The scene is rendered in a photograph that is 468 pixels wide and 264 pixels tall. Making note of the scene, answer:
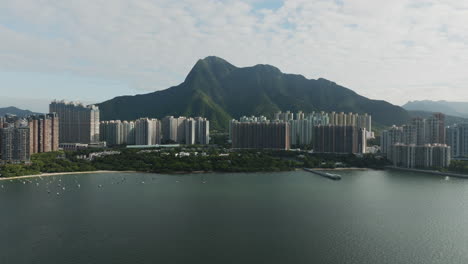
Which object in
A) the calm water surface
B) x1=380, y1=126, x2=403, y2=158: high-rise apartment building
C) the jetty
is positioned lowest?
the calm water surface

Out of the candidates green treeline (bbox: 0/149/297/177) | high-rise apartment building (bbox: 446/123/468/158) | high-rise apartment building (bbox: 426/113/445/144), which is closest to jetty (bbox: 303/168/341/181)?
green treeline (bbox: 0/149/297/177)

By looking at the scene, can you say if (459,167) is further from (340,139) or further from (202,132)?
(202,132)

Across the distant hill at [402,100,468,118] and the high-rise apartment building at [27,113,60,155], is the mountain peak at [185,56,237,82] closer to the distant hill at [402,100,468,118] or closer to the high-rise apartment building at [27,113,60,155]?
the high-rise apartment building at [27,113,60,155]

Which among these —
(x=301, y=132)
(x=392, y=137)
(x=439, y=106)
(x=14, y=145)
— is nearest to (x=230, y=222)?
(x=14, y=145)

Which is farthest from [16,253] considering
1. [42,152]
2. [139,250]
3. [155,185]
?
[42,152]

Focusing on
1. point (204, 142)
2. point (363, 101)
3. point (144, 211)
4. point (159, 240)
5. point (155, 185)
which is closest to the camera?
point (159, 240)

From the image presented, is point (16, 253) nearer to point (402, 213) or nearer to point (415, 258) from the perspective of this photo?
point (415, 258)
